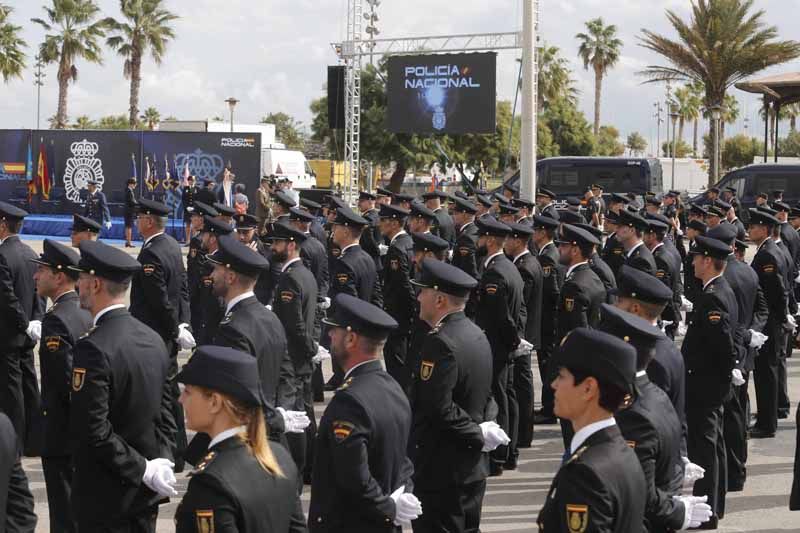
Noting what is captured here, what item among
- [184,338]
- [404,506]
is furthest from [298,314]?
[404,506]

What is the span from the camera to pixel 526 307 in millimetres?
10688

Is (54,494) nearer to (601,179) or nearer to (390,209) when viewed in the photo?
(390,209)

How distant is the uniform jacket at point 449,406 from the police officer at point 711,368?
2437 millimetres

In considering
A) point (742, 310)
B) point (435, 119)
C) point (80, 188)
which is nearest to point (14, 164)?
point (80, 188)

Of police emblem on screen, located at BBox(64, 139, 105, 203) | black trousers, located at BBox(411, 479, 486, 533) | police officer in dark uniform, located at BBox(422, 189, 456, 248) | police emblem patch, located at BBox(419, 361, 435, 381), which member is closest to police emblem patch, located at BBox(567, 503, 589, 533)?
police emblem patch, located at BBox(419, 361, 435, 381)

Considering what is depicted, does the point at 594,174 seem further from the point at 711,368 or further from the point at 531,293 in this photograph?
the point at 711,368

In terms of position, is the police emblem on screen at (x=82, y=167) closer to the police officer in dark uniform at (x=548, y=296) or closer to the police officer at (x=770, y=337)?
the police officer in dark uniform at (x=548, y=296)

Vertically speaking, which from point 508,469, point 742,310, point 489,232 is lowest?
point 508,469

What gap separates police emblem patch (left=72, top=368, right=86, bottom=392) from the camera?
5406 mm

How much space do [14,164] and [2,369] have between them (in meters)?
25.0

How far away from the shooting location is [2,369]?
883 cm

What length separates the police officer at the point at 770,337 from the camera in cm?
1087

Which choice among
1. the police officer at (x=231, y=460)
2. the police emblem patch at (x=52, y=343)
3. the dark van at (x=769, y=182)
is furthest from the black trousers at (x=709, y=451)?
the dark van at (x=769, y=182)

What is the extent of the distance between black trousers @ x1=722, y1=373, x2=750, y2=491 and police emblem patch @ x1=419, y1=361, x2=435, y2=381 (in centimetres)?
377
